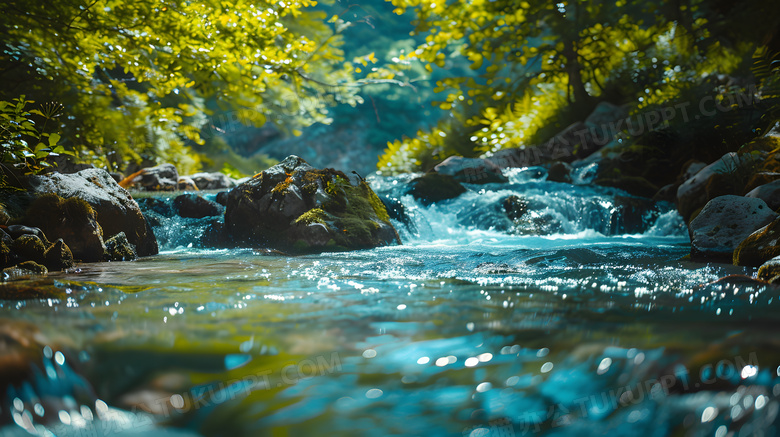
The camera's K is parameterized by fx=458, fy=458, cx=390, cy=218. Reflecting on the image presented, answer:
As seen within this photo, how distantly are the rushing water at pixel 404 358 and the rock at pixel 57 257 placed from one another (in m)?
1.06

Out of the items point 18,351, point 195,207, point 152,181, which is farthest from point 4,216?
point 152,181

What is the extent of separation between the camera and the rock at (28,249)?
3986 millimetres

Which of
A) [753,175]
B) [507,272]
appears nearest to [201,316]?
[507,272]

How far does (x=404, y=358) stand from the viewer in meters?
1.66

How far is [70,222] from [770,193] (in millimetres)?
7928

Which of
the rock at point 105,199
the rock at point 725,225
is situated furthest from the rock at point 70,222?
the rock at point 725,225

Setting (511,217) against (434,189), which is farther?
(434,189)

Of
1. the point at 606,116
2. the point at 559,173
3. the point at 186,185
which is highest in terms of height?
the point at 606,116

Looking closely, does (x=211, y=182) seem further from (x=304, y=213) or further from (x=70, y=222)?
(x=70, y=222)

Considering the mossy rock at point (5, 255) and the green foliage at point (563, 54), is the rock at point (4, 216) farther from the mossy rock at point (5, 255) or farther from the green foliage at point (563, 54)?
the green foliage at point (563, 54)

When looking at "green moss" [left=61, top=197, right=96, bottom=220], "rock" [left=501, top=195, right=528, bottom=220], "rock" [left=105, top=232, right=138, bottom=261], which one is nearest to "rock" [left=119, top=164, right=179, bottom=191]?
"rock" [left=105, top=232, right=138, bottom=261]

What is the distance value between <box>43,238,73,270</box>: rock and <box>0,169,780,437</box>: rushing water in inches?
41.8

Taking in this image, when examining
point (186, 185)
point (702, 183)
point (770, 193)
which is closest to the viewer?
point (770, 193)

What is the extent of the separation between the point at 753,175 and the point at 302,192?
6309mm
